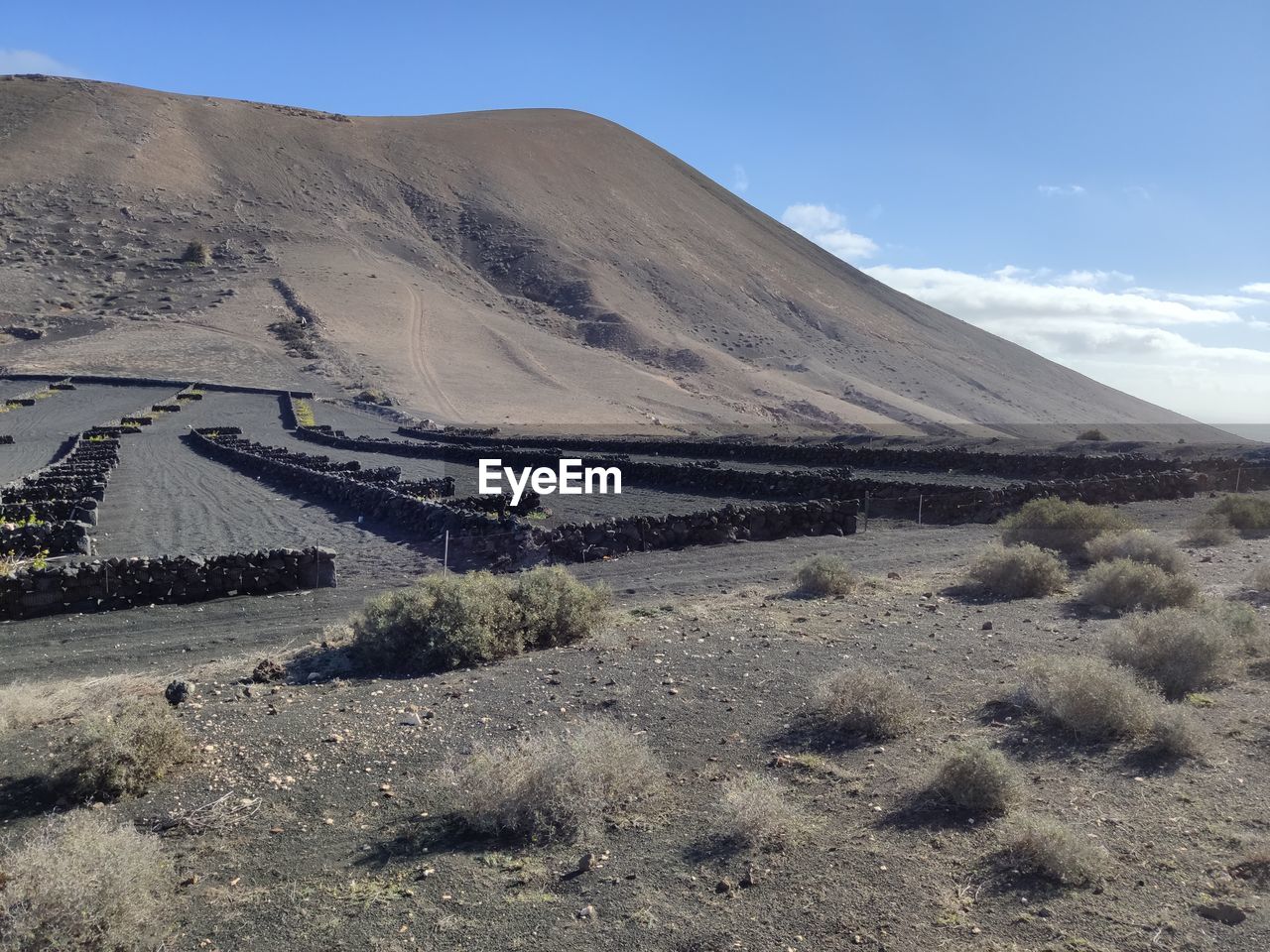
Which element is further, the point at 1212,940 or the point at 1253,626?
the point at 1253,626

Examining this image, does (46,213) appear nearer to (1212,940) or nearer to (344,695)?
(344,695)

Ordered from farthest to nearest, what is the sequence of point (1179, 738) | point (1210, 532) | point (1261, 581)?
point (1210, 532)
point (1261, 581)
point (1179, 738)

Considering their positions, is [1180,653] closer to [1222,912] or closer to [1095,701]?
[1095,701]

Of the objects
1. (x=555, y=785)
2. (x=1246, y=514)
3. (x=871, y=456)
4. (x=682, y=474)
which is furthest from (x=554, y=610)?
(x=871, y=456)

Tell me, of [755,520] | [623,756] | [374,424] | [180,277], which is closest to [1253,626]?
[623,756]

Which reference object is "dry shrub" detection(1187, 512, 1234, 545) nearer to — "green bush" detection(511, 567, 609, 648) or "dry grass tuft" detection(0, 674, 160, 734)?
"green bush" detection(511, 567, 609, 648)

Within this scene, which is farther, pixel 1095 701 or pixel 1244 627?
pixel 1244 627

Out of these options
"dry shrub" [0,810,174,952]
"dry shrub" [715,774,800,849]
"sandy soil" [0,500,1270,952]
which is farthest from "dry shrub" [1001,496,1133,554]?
"dry shrub" [0,810,174,952]
